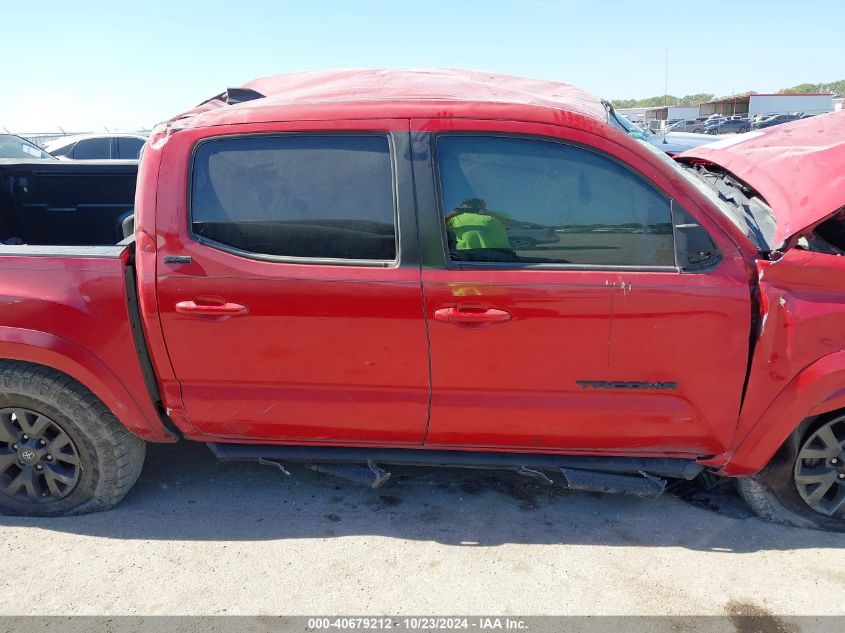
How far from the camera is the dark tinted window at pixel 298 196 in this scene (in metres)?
2.62

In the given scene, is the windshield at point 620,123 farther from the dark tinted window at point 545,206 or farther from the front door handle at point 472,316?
the front door handle at point 472,316

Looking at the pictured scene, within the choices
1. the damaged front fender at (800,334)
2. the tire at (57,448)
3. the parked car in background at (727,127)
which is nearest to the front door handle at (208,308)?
the tire at (57,448)

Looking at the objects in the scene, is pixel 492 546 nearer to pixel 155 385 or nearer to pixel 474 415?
pixel 474 415

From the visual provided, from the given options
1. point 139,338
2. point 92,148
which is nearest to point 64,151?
point 92,148

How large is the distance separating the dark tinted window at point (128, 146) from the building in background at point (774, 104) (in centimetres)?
4096

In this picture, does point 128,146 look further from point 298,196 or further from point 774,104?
point 774,104

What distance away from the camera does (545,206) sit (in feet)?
8.49

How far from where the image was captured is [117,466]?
3053 millimetres

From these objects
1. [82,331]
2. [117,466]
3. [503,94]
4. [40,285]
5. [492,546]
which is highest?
[503,94]

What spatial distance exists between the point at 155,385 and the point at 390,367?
3.68ft

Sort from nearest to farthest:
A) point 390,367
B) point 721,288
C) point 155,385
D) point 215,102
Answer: point 721,288, point 390,367, point 155,385, point 215,102

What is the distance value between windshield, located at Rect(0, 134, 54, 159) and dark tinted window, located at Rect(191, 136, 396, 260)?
8.80m

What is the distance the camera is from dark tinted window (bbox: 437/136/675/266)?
101 inches

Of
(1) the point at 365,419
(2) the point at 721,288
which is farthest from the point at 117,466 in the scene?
(2) the point at 721,288
